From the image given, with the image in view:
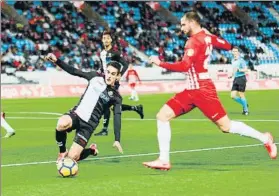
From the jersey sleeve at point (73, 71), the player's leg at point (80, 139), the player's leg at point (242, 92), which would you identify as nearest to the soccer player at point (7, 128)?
the jersey sleeve at point (73, 71)

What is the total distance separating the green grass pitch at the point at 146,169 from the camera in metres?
10.2

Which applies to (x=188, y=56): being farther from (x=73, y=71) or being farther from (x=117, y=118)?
(x=117, y=118)

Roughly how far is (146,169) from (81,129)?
1.21m

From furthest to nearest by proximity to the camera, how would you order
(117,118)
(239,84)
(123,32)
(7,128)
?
(123,32) → (239,84) → (7,128) → (117,118)

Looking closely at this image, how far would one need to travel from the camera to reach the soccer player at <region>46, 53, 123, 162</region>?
500 inches

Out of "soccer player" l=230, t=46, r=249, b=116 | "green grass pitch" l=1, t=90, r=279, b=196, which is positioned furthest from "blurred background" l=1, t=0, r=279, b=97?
"green grass pitch" l=1, t=90, r=279, b=196

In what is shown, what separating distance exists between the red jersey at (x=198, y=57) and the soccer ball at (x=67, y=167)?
213 cm

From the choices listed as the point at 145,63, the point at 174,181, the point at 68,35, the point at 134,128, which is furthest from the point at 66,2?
the point at 174,181

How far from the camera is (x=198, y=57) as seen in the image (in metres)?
12.2

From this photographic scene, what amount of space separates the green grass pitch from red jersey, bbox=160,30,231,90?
1356 mm

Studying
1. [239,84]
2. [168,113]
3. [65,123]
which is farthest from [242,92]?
[65,123]

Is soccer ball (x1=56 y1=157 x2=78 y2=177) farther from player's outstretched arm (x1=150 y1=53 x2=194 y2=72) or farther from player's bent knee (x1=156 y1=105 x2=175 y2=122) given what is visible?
player's outstretched arm (x1=150 y1=53 x2=194 y2=72)

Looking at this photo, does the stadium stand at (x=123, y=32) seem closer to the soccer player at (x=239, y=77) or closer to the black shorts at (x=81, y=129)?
the soccer player at (x=239, y=77)

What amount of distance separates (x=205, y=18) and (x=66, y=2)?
1056 cm
